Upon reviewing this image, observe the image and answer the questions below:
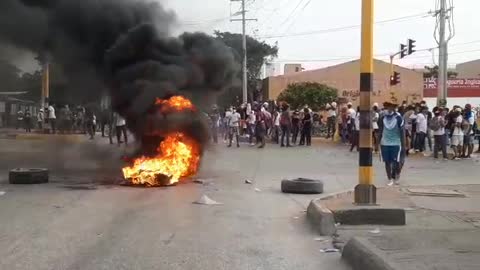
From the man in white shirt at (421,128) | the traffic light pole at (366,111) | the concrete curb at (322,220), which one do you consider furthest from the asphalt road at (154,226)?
the man in white shirt at (421,128)

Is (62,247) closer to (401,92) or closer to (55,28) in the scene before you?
(55,28)

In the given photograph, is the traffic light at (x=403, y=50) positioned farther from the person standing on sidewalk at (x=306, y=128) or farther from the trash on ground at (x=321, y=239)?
the trash on ground at (x=321, y=239)

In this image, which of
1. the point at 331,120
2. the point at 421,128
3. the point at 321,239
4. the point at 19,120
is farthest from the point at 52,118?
the point at 321,239

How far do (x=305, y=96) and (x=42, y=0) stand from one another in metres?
29.4

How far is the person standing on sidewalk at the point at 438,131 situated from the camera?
17.5m

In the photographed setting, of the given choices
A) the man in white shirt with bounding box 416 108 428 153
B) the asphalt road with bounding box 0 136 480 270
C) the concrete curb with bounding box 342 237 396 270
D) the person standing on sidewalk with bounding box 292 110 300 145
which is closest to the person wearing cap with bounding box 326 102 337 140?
the person standing on sidewalk with bounding box 292 110 300 145

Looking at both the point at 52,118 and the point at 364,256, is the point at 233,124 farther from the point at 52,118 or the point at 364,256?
the point at 364,256

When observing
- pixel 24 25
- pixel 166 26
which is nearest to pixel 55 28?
pixel 24 25

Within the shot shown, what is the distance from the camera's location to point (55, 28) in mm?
14320

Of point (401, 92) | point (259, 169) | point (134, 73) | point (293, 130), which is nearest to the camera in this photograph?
point (134, 73)

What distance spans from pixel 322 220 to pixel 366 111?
5.35ft

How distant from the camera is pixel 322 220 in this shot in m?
7.30

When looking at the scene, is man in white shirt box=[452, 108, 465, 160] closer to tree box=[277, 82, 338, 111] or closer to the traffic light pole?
the traffic light pole

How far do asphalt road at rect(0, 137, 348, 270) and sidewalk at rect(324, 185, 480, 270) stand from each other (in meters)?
0.41
